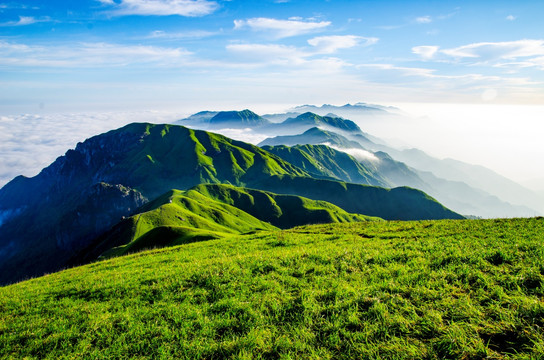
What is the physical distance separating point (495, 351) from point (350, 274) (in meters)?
5.63

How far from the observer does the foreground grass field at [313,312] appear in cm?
638

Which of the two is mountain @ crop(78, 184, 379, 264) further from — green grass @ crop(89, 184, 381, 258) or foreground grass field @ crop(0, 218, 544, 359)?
foreground grass field @ crop(0, 218, 544, 359)

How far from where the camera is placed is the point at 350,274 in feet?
36.2

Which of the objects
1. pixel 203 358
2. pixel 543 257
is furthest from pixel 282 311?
pixel 543 257

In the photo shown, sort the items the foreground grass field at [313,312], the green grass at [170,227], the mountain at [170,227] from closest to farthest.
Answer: the foreground grass field at [313,312], the green grass at [170,227], the mountain at [170,227]

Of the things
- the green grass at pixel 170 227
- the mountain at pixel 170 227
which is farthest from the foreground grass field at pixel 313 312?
the mountain at pixel 170 227

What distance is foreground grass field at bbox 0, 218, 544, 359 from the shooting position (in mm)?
6379

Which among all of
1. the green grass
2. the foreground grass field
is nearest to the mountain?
the green grass

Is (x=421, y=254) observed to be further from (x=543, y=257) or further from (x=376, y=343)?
(x=376, y=343)

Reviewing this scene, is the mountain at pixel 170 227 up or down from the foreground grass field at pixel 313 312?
down

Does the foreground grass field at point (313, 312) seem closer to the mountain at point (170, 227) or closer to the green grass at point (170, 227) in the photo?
the green grass at point (170, 227)

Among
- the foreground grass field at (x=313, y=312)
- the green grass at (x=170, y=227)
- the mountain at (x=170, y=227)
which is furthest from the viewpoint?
the mountain at (x=170, y=227)

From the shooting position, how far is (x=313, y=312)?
8.28 metres

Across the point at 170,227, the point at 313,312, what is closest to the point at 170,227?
the point at 170,227
